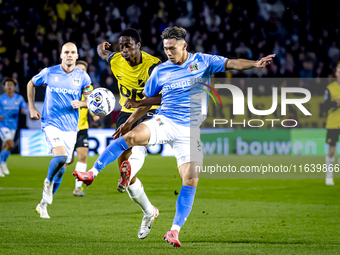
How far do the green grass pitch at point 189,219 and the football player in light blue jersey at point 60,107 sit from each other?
31.2 inches

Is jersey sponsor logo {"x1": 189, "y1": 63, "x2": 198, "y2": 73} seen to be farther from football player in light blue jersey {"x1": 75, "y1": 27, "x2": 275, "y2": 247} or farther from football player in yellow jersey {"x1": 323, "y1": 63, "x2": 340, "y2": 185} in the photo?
football player in yellow jersey {"x1": 323, "y1": 63, "x2": 340, "y2": 185}

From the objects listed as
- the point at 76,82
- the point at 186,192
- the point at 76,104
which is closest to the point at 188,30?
the point at 76,82

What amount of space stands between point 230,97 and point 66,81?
9287 mm

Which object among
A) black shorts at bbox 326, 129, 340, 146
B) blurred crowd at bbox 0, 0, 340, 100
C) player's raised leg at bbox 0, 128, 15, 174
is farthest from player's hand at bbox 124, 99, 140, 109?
blurred crowd at bbox 0, 0, 340, 100

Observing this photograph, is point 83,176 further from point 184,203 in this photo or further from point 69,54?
point 69,54

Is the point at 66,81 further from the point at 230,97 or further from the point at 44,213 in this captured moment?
the point at 230,97

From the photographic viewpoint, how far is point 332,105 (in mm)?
9836

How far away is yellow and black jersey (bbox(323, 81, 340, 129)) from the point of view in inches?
383

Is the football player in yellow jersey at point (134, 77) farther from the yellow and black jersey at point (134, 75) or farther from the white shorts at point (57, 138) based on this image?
the white shorts at point (57, 138)

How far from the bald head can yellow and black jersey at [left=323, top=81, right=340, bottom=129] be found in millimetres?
5407

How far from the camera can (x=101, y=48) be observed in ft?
19.7

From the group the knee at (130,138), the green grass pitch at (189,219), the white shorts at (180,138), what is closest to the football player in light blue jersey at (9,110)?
the green grass pitch at (189,219)

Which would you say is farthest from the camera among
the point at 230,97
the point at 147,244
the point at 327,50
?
the point at 327,50

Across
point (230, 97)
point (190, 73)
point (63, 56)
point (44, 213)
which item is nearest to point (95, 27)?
point (230, 97)
